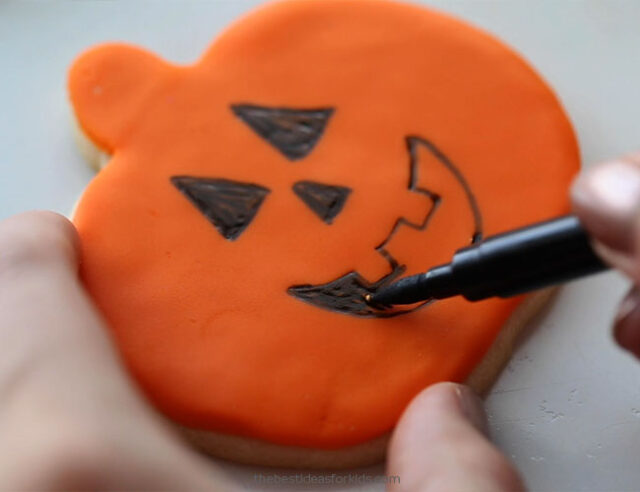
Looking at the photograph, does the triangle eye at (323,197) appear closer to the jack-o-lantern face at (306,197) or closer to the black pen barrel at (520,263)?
the jack-o-lantern face at (306,197)

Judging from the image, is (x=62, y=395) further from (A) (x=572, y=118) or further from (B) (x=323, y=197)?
(A) (x=572, y=118)

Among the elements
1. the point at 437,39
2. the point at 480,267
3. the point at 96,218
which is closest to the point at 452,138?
the point at 437,39

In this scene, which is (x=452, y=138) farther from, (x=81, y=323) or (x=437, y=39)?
(x=81, y=323)

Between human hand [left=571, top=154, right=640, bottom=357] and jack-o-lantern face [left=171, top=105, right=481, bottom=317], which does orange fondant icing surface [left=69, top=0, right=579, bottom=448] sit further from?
human hand [left=571, top=154, right=640, bottom=357]

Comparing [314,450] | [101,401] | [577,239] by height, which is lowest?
[314,450]

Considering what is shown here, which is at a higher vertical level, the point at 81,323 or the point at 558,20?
the point at 558,20

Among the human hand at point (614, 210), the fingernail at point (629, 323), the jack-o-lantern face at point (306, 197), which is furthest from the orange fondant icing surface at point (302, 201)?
the human hand at point (614, 210)
